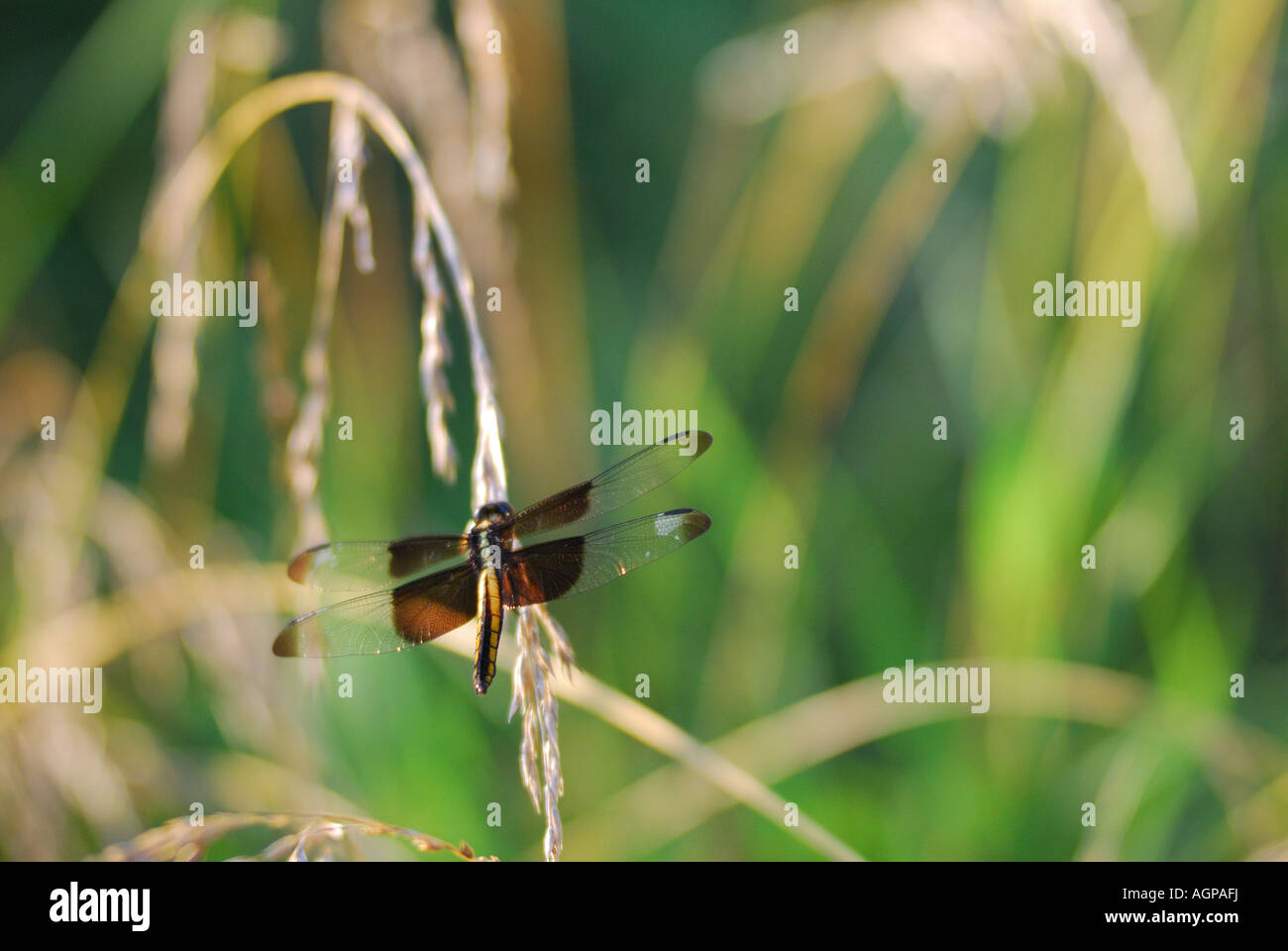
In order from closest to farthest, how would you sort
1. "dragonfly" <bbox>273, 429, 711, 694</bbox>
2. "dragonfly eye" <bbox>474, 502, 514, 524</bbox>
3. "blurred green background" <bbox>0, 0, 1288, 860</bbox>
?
1. "dragonfly eye" <bbox>474, 502, 514, 524</bbox>
2. "dragonfly" <bbox>273, 429, 711, 694</bbox>
3. "blurred green background" <bbox>0, 0, 1288, 860</bbox>

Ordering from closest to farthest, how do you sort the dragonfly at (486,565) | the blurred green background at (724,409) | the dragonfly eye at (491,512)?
the dragonfly eye at (491,512) → the dragonfly at (486,565) → the blurred green background at (724,409)

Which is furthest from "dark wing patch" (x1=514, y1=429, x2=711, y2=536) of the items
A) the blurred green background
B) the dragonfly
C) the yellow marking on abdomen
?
the blurred green background

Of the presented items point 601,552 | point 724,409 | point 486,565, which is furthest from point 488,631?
point 724,409

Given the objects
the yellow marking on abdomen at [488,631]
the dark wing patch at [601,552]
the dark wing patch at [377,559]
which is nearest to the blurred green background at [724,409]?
the dark wing patch at [377,559]

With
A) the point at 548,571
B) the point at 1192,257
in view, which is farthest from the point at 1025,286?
the point at 548,571

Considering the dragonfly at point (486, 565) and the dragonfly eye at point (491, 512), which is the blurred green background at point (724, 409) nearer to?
the dragonfly at point (486, 565)

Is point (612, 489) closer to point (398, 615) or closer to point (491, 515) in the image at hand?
point (491, 515)

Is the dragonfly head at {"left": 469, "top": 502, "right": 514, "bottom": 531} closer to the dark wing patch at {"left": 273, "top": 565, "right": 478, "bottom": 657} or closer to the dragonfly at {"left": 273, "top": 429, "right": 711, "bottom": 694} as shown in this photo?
the dragonfly at {"left": 273, "top": 429, "right": 711, "bottom": 694}
